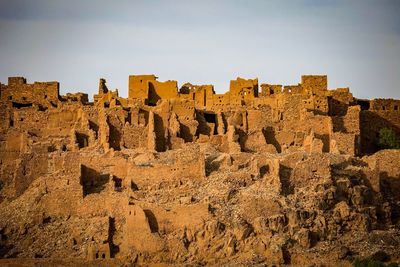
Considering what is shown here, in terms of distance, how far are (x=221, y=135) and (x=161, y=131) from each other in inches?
136

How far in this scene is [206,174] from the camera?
69812 millimetres

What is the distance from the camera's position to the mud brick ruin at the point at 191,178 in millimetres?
65250

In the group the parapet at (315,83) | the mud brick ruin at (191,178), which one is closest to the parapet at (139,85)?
the mud brick ruin at (191,178)

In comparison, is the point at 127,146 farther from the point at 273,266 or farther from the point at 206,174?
the point at 273,266

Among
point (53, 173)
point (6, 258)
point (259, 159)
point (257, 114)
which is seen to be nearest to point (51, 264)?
point (6, 258)

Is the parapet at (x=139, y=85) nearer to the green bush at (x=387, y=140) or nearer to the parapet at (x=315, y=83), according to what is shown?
the parapet at (x=315, y=83)

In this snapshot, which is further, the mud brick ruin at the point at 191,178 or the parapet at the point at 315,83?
the parapet at the point at 315,83

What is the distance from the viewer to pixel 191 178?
6956cm

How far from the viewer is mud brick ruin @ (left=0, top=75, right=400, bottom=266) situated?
214 ft

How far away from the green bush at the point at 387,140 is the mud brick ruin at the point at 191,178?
0.50 metres

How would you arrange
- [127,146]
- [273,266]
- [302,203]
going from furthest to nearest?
[127,146]
[302,203]
[273,266]

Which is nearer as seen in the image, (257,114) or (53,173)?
(53,173)

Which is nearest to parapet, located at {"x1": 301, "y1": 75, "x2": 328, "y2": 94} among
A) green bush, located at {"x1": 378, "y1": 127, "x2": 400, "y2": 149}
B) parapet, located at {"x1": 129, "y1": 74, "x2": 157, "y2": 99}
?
green bush, located at {"x1": 378, "y1": 127, "x2": 400, "y2": 149}

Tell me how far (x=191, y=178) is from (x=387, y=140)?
696 inches
